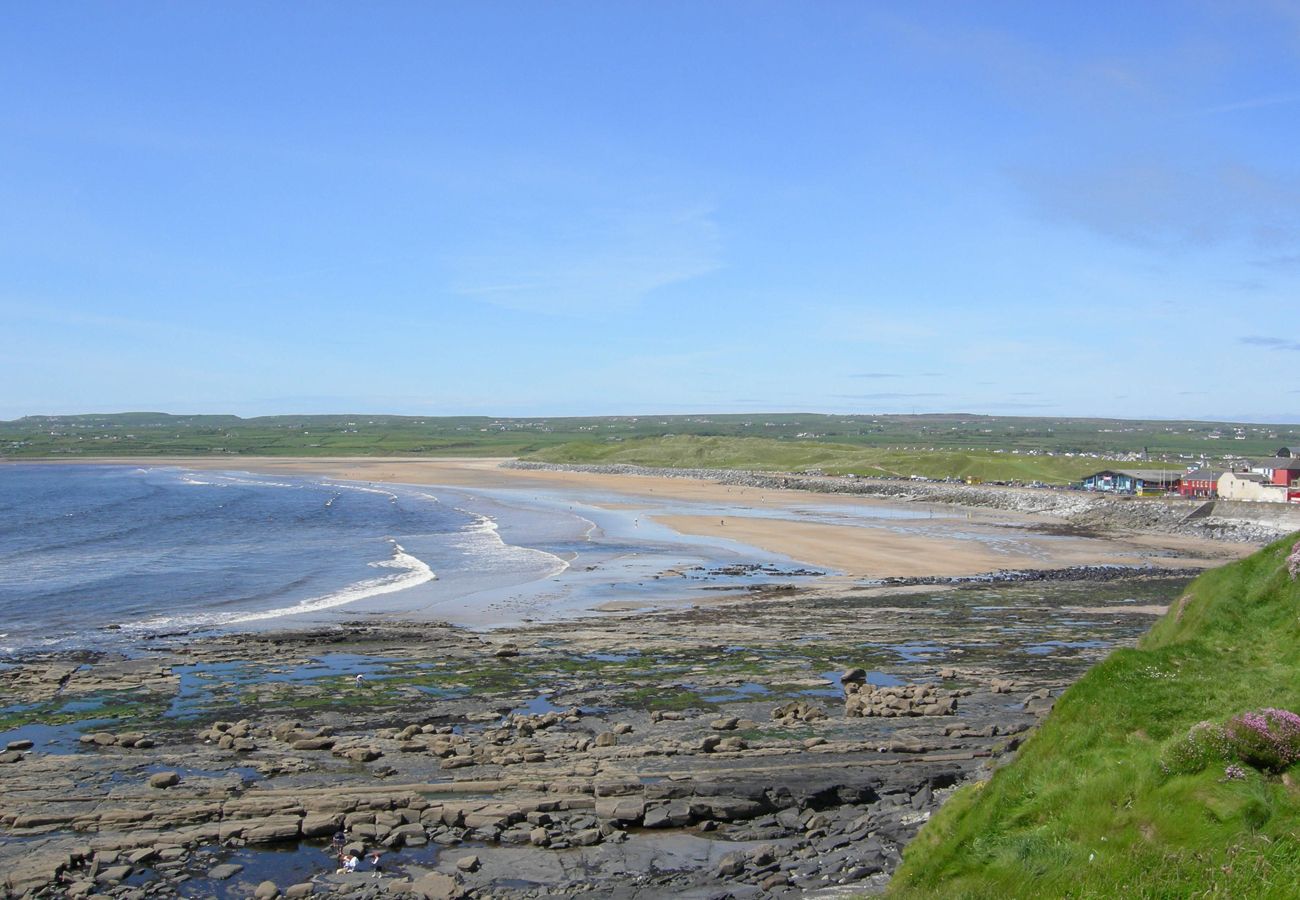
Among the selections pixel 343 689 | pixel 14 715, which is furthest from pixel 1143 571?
pixel 14 715

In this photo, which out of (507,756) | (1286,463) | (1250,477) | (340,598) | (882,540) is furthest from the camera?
(1250,477)

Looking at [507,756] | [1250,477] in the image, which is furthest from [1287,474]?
[507,756]

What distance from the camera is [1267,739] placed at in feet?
37.3

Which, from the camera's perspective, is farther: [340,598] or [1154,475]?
[1154,475]

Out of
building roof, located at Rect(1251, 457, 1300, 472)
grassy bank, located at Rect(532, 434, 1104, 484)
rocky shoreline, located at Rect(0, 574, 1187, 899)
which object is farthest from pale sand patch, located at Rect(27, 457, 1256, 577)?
rocky shoreline, located at Rect(0, 574, 1187, 899)

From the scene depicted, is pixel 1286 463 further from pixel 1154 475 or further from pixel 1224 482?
pixel 1154 475

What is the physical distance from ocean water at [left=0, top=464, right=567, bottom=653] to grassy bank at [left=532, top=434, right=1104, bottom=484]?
2425 inches

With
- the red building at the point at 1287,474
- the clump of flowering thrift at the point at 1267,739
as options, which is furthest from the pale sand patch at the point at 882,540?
the clump of flowering thrift at the point at 1267,739

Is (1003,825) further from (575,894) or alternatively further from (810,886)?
(575,894)

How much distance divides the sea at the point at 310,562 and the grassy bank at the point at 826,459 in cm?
5214

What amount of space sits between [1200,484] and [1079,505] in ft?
36.1

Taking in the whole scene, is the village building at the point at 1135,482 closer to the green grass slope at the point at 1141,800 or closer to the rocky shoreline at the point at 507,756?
the rocky shoreline at the point at 507,756

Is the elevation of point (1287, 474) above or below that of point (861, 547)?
above

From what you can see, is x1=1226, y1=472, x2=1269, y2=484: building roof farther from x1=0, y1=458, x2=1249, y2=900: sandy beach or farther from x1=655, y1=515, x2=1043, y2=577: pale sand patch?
x1=0, y1=458, x2=1249, y2=900: sandy beach
